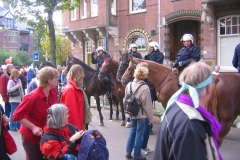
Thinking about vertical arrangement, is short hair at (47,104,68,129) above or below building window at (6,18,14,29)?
below

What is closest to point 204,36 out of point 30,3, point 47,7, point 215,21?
point 215,21

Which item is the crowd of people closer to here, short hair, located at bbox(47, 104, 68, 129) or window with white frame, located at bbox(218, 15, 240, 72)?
short hair, located at bbox(47, 104, 68, 129)

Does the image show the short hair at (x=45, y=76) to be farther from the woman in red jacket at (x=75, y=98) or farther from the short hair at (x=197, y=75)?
the short hair at (x=197, y=75)

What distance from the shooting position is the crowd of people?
5.72 ft

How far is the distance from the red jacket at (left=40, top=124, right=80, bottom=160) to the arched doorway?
13138 mm

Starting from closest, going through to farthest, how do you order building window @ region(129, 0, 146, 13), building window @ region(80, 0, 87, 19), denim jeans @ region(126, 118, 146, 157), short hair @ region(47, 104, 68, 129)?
short hair @ region(47, 104, 68, 129) → denim jeans @ region(126, 118, 146, 157) → building window @ region(129, 0, 146, 13) → building window @ region(80, 0, 87, 19)

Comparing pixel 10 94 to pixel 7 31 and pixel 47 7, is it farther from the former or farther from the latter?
pixel 7 31

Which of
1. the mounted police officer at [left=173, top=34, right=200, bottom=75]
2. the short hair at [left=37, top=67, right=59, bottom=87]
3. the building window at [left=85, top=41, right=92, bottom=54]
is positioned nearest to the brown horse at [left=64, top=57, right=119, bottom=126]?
the mounted police officer at [left=173, top=34, right=200, bottom=75]

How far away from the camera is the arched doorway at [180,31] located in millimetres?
14862

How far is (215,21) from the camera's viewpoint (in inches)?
516

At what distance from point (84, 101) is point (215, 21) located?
1098 cm

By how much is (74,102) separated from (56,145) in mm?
1110

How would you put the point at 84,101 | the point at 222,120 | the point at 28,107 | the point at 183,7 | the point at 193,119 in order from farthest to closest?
the point at 183,7
the point at 222,120
the point at 84,101
the point at 28,107
the point at 193,119

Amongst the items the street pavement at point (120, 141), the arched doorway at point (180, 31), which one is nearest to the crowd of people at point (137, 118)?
the street pavement at point (120, 141)
